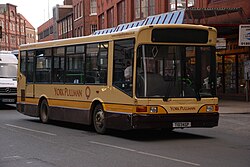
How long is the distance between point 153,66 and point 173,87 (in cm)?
73

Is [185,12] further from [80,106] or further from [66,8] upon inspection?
[66,8]

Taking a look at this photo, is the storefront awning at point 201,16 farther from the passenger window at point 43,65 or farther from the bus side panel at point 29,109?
the bus side panel at point 29,109

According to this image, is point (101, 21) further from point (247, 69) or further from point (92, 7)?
point (247, 69)

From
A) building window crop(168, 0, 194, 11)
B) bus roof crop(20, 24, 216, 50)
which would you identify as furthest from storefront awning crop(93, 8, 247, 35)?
bus roof crop(20, 24, 216, 50)

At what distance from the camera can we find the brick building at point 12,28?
129000 mm

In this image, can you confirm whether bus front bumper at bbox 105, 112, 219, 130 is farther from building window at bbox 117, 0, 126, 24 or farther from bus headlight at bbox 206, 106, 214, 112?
building window at bbox 117, 0, 126, 24

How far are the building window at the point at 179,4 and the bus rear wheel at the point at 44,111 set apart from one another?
58.4 ft

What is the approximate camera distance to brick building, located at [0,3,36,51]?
12900cm

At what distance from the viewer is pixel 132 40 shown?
12.4m

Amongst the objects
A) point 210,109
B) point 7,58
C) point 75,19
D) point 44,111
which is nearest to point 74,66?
point 44,111

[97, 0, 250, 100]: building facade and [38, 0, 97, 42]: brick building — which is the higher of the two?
[38, 0, 97, 42]: brick building

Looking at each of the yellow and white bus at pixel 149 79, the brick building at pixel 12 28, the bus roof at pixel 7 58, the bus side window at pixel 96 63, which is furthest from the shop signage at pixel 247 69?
the brick building at pixel 12 28

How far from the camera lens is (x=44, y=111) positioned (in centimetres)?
1706

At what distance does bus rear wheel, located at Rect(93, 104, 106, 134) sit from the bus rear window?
8.56 feet
